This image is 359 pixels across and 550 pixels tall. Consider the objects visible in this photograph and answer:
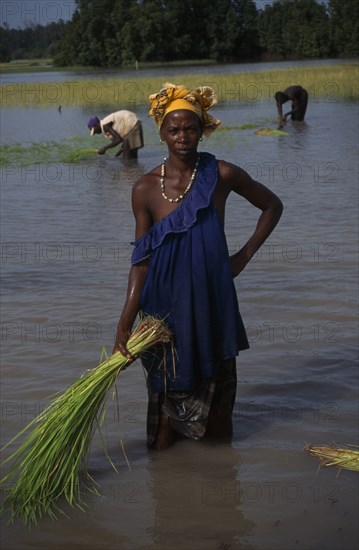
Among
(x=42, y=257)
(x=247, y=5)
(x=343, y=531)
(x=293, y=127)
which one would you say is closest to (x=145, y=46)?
(x=247, y=5)

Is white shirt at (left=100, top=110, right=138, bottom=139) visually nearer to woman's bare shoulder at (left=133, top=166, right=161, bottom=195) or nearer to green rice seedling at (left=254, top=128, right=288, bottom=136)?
green rice seedling at (left=254, top=128, right=288, bottom=136)

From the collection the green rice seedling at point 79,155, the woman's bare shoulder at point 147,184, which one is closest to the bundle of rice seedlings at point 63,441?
the woman's bare shoulder at point 147,184

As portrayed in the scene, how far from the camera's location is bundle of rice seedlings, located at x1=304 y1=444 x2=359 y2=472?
364 centimetres

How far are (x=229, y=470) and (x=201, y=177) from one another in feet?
3.88

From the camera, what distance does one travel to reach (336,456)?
371 cm

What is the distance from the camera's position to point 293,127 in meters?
17.6

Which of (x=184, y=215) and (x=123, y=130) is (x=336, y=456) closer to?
(x=184, y=215)

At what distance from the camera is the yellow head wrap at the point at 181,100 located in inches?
135

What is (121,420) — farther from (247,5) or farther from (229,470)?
(247,5)

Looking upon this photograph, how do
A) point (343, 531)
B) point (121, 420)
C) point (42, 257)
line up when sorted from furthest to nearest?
point (42, 257), point (121, 420), point (343, 531)

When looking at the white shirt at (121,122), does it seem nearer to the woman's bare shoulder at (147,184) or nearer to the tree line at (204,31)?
the woman's bare shoulder at (147,184)

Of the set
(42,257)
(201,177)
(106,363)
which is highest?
(201,177)

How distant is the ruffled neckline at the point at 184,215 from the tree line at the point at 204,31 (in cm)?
6086

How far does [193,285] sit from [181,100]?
681mm
